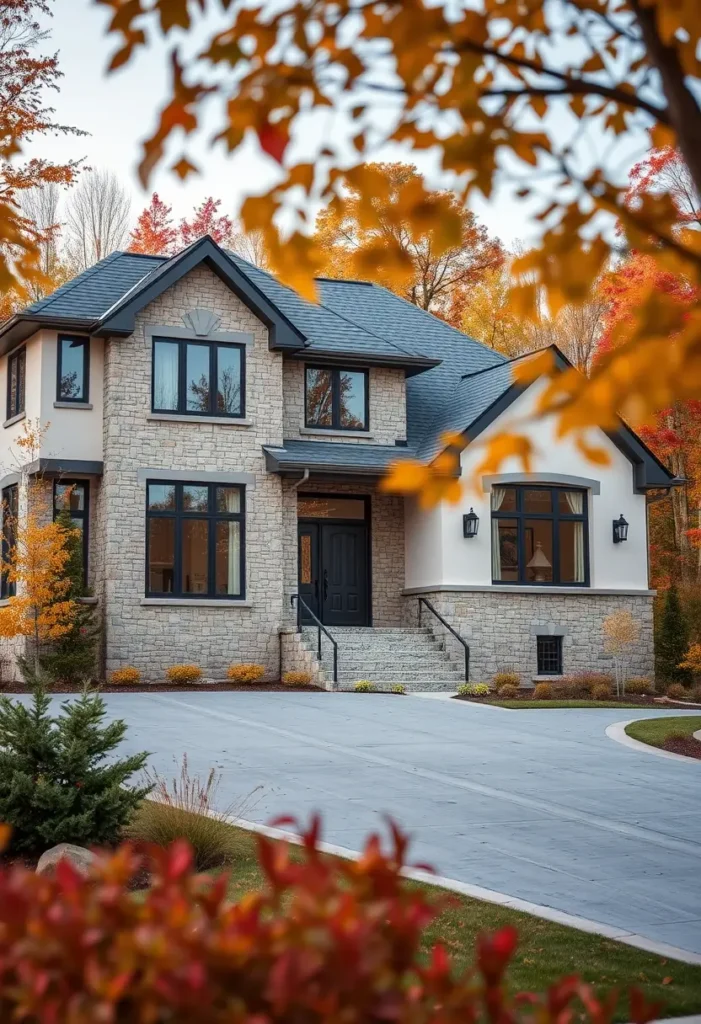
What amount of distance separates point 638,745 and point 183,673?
954 centimetres

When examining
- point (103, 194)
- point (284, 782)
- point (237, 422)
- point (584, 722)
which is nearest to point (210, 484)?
point (237, 422)

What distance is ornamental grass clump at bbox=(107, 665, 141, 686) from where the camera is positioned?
22.2m

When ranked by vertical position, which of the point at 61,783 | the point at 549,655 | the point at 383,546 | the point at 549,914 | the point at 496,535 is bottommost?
the point at 549,914

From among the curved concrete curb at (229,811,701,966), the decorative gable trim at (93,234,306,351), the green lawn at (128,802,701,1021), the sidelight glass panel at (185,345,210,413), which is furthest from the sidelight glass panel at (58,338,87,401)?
the green lawn at (128,802,701,1021)

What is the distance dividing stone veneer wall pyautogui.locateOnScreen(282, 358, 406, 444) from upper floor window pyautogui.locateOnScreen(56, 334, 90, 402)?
397 centimetres

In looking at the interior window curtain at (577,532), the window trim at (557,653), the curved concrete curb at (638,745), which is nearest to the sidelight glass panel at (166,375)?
the interior window curtain at (577,532)

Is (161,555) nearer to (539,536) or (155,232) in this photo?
(539,536)

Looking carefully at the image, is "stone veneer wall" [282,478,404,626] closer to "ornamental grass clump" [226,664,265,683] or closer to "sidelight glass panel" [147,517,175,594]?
"sidelight glass panel" [147,517,175,594]

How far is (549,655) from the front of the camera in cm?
2523

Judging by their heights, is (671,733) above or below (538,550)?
below

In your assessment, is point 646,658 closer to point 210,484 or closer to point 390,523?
point 390,523

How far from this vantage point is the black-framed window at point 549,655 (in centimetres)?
2502

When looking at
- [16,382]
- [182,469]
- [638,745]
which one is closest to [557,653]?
[182,469]

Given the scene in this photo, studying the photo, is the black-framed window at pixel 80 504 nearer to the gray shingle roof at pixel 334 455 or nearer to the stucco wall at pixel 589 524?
the gray shingle roof at pixel 334 455
